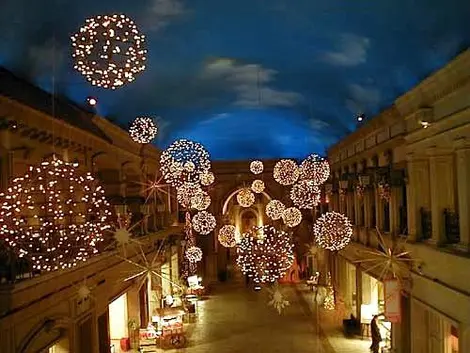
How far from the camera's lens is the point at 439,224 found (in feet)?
41.0

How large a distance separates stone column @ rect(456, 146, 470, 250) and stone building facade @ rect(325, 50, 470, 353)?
17 millimetres

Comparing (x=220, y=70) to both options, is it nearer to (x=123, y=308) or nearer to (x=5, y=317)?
(x=123, y=308)

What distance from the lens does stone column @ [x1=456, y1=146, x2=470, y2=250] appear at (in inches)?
427

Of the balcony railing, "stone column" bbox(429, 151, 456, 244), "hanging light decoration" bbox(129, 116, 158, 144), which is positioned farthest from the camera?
"hanging light decoration" bbox(129, 116, 158, 144)

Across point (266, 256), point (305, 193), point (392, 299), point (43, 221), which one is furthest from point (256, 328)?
point (43, 221)

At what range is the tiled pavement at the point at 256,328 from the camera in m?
18.7

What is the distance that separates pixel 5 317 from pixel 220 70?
11744 mm

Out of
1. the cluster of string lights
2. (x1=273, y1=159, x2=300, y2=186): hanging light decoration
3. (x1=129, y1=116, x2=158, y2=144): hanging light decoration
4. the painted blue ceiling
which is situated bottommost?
the cluster of string lights

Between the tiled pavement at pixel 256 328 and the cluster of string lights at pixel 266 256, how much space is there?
446cm

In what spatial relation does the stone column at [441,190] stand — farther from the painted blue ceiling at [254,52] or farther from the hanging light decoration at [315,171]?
the hanging light decoration at [315,171]

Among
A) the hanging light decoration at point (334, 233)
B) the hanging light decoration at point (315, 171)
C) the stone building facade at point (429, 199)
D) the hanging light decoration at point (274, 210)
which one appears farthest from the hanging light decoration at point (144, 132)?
the hanging light decoration at point (274, 210)

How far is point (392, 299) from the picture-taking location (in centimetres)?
1288

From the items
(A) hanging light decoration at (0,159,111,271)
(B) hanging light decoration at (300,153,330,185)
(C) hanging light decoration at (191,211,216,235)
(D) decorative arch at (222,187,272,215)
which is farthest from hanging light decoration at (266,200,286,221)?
(A) hanging light decoration at (0,159,111,271)

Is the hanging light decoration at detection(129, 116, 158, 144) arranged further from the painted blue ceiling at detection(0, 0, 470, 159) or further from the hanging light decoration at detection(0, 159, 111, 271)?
the hanging light decoration at detection(0, 159, 111, 271)
